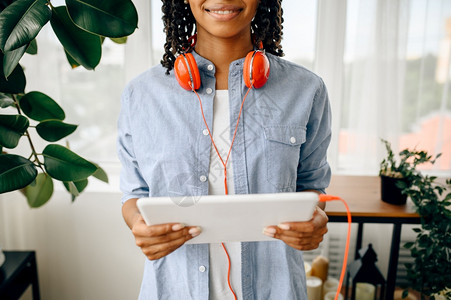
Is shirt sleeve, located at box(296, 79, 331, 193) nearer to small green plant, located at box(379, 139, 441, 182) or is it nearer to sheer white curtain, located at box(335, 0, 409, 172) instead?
small green plant, located at box(379, 139, 441, 182)

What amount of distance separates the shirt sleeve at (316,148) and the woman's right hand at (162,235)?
1.31 ft

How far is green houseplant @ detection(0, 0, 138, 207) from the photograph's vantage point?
2.23 feet

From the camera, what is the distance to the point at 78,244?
1897 millimetres

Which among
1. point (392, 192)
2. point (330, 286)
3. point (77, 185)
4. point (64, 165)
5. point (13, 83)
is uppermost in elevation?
point (13, 83)

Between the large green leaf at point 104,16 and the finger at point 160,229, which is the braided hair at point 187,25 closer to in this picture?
the large green leaf at point 104,16

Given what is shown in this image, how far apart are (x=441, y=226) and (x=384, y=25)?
1.05 m

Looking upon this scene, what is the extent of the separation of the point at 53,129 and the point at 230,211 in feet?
2.07

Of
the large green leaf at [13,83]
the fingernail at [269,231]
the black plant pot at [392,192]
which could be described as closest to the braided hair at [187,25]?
the large green leaf at [13,83]

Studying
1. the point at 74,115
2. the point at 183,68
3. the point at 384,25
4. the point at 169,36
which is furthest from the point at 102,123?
the point at 384,25

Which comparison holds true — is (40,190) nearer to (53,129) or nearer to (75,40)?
(53,129)

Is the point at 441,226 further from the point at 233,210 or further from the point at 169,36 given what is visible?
the point at 169,36

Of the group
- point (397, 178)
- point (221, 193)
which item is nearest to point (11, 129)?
point (221, 193)

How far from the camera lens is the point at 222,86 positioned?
34.4 inches

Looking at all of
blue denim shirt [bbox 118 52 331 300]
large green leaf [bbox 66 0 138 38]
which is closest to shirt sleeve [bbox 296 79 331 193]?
blue denim shirt [bbox 118 52 331 300]
